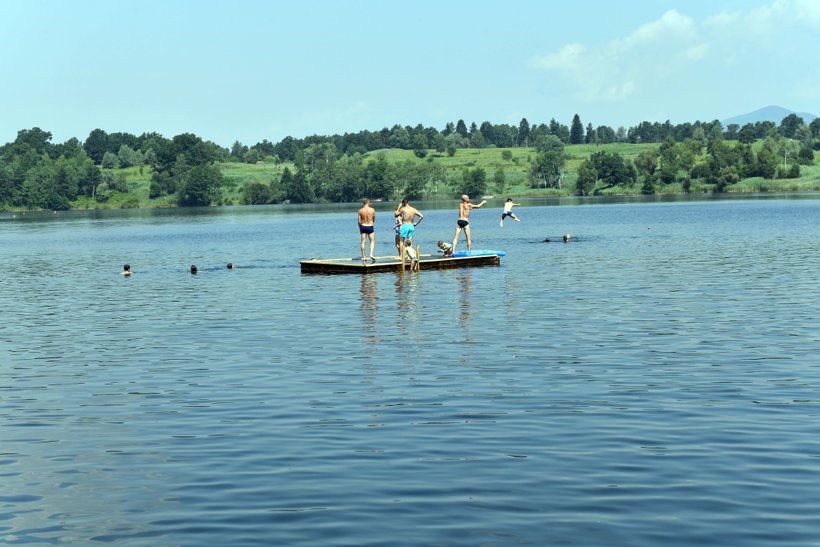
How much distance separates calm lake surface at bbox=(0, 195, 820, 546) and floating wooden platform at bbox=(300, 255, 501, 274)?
8.13m

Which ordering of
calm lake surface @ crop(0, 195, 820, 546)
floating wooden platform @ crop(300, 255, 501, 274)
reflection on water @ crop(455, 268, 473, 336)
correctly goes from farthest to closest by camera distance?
floating wooden platform @ crop(300, 255, 501, 274), reflection on water @ crop(455, 268, 473, 336), calm lake surface @ crop(0, 195, 820, 546)

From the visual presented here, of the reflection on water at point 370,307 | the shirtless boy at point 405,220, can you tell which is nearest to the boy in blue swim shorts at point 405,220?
the shirtless boy at point 405,220

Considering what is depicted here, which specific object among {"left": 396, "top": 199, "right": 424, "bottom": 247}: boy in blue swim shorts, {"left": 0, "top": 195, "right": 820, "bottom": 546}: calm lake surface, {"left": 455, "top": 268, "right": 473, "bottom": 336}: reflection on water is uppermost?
{"left": 396, "top": 199, "right": 424, "bottom": 247}: boy in blue swim shorts

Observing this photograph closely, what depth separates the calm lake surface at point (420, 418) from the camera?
11898 millimetres

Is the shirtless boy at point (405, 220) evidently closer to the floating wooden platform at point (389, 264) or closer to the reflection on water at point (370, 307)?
the floating wooden platform at point (389, 264)

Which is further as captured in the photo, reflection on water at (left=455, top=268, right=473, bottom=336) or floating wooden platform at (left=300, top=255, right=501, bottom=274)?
floating wooden platform at (left=300, top=255, right=501, bottom=274)

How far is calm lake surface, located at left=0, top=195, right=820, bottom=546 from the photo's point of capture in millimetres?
11898

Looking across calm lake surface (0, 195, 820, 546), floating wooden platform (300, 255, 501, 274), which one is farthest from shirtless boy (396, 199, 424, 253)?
calm lake surface (0, 195, 820, 546)

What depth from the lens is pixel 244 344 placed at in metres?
25.7

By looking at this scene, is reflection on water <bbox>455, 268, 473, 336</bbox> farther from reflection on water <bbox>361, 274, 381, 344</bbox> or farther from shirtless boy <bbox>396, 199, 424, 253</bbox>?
shirtless boy <bbox>396, 199, 424, 253</bbox>

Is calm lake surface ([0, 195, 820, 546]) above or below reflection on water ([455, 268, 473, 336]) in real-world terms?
above

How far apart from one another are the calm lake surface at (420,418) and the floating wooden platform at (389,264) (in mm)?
8129

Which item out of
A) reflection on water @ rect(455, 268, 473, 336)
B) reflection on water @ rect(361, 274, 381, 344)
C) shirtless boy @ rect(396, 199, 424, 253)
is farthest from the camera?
shirtless boy @ rect(396, 199, 424, 253)

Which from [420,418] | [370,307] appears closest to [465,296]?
[370,307]
